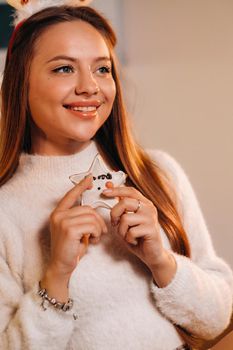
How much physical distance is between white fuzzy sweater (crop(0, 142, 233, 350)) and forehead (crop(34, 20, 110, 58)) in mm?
226

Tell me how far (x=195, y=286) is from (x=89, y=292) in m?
0.21

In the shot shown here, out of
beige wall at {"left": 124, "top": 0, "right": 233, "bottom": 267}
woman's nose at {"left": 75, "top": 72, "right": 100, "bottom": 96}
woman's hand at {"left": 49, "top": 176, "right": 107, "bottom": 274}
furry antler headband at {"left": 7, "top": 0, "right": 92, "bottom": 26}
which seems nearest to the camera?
woman's hand at {"left": 49, "top": 176, "right": 107, "bottom": 274}

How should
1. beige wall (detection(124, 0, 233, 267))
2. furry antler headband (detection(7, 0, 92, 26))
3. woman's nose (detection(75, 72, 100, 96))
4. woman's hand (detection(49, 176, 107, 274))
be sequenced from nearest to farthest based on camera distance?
woman's hand (detection(49, 176, 107, 274)) < woman's nose (detection(75, 72, 100, 96)) < furry antler headband (detection(7, 0, 92, 26)) < beige wall (detection(124, 0, 233, 267))

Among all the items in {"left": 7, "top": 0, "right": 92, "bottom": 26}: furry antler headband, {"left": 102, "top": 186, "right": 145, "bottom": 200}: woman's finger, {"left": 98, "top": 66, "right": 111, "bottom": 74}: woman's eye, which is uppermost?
{"left": 7, "top": 0, "right": 92, "bottom": 26}: furry antler headband

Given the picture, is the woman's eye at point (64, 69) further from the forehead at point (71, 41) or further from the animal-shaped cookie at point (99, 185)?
the animal-shaped cookie at point (99, 185)

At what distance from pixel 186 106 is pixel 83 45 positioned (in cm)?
89

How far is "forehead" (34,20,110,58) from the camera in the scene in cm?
105

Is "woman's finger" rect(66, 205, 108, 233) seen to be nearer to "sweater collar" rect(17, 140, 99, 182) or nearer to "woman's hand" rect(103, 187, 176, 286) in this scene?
"woman's hand" rect(103, 187, 176, 286)

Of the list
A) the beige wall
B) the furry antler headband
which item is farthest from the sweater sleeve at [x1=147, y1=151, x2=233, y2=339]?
the beige wall

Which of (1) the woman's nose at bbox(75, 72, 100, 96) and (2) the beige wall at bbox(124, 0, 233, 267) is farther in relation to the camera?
(2) the beige wall at bbox(124, 0, 233, 267)

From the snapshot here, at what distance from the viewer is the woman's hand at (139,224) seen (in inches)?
37.0

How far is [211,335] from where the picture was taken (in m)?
1.15

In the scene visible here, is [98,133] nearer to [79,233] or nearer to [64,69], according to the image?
[64,69]

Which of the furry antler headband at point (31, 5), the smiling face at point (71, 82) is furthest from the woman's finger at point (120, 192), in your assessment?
the furry antler headband at point (31, 5)
